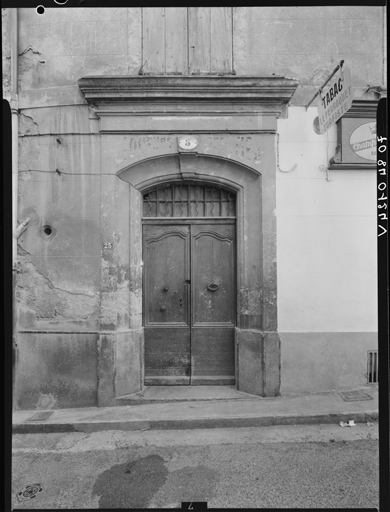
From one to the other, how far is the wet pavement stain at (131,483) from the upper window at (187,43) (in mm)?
5112

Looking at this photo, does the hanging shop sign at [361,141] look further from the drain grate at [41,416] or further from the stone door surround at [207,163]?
the drain grate at [41,416]

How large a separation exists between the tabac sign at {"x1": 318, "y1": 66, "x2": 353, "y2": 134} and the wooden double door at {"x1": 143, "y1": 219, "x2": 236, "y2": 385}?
1926 millimetres

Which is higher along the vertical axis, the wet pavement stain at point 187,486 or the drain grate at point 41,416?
the drain grate at point 41,416

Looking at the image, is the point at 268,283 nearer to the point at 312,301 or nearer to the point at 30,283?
the point at 312,301

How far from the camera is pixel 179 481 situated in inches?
117

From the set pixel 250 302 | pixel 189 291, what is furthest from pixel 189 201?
pixel 250 302

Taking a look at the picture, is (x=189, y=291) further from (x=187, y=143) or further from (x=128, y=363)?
(x=187, y=143)

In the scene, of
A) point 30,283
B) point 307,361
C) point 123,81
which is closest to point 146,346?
point 30,283

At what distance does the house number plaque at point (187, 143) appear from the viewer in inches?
177

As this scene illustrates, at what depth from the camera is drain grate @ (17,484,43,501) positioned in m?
2.86

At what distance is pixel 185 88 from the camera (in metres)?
4.38

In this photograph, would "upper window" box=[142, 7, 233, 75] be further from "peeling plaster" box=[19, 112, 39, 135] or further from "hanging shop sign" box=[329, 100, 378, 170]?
"hanging shop sign" box=[329, 100, 378, 170]

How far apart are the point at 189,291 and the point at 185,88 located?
9.89 ft

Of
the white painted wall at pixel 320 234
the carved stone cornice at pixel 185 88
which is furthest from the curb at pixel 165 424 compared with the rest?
the carved stone cornice at pixel 185 88
